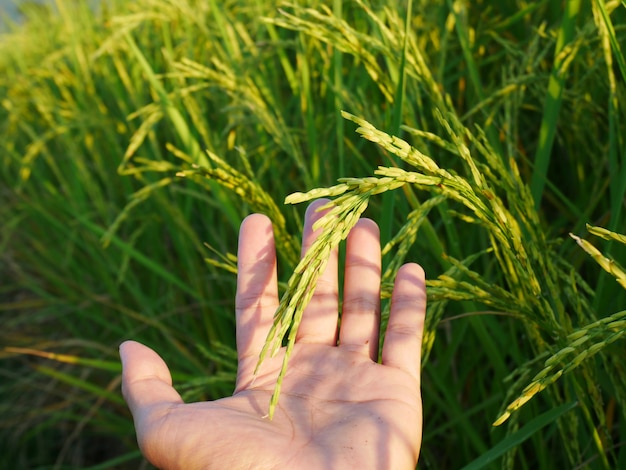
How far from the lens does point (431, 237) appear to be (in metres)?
1.17

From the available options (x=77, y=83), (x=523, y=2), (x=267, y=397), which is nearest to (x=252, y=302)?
(x=267, y=397)

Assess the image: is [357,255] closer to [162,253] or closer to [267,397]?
[267,397]

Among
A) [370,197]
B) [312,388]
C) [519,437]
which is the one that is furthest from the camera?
[370,197]

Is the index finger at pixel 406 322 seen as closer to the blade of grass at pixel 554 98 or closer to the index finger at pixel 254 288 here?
the index finger at pixel 254 288

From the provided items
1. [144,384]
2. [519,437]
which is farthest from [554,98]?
[144,384]

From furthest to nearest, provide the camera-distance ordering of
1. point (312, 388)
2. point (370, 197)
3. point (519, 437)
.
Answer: point (370, 197), point (312, 388), point (519, 437)

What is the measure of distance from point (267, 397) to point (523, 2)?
1242 millimetres

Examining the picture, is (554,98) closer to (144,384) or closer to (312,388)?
(312,388)

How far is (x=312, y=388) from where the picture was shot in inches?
44.8

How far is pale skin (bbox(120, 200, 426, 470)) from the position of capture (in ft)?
3.31

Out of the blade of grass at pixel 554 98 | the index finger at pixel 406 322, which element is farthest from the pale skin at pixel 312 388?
the blade of grass at pixel 554 98

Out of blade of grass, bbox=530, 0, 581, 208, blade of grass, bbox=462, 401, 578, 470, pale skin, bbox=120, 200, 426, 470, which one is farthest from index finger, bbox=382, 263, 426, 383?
blade of grass, bbox=530, 0, 581, 208

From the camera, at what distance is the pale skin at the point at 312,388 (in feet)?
3.31

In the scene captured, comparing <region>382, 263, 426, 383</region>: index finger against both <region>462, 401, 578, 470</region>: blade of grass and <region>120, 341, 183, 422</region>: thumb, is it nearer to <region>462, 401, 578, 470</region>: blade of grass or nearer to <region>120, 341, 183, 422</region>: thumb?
<region>462, 401, 578, 470</region>: blade of grass
